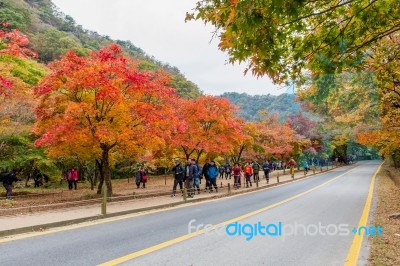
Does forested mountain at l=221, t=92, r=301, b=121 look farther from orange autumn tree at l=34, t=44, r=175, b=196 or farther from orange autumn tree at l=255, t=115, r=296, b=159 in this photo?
orange autumn tree at l=34, t=44, r=175, b=196

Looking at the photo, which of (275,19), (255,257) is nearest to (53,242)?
(255,257)

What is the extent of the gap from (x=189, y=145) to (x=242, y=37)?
48.6ft

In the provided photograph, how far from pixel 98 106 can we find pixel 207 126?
8615 mm

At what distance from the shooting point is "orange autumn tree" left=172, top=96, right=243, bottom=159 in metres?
20.0

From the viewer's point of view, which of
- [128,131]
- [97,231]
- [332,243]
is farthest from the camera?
[128,131]

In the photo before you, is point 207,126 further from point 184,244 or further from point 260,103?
point 260,103

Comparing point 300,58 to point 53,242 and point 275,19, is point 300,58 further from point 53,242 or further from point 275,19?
point 53,242

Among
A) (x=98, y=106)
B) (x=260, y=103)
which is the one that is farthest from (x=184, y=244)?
(x=260, y=103)

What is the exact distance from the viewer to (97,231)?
27.8ft

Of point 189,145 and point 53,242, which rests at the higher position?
point 189,145

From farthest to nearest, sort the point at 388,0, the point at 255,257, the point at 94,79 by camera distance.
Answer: the point at 94,79 < the point at 255,257 < the point at 388,0

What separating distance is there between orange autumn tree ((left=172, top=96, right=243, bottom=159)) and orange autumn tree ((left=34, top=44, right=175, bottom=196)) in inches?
161

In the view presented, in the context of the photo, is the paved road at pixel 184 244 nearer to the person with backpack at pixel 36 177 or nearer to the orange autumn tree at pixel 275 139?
the person with backpack at pixel 36 177

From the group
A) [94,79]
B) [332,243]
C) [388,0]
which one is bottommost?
[332,243]
